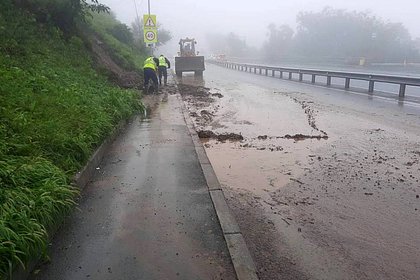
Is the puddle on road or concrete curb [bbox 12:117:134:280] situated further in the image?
the puddle on road

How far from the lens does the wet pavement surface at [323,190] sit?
145 inches

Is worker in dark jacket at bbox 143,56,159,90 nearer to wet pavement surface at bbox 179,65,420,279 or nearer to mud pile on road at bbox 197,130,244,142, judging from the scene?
wet pavement surface at bbox 179,65,420,279

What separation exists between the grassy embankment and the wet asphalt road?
0.93 ft

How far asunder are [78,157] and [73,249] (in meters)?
2.27

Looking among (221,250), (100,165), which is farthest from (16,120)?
(221,250)

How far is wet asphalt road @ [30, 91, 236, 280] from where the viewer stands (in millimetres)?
3361

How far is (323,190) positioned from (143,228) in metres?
2.74

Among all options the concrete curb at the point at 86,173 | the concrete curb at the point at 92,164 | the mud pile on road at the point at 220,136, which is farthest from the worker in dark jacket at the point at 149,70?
the concrete curb at the point at 92,164

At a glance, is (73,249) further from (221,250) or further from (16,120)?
(16,120)

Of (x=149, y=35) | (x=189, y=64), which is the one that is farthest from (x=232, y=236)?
(x=189, y=64)

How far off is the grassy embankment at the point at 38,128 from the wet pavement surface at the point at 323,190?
2.12 m

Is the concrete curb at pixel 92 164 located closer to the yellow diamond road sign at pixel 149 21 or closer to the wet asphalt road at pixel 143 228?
the wet asphalt road at pixel 143 228

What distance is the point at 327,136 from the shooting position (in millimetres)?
8656

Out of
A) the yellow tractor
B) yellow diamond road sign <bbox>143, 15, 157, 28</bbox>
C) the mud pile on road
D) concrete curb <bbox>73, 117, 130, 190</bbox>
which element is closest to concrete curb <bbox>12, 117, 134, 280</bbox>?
concrete curb <bbox>73, 117, 130, 190</bbox>
